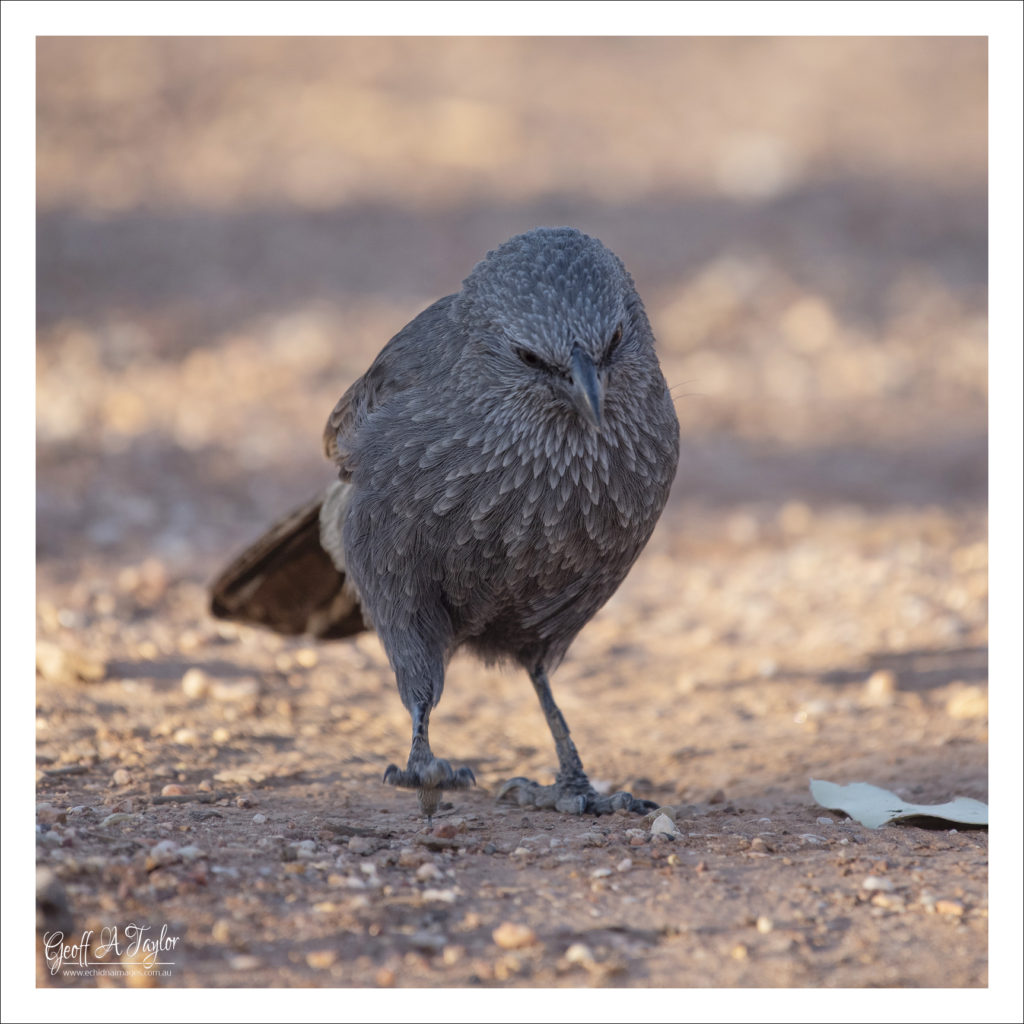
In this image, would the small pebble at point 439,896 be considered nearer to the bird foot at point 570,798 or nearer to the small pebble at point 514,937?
the small pebble at point 514,937

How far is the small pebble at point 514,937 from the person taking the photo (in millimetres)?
2789

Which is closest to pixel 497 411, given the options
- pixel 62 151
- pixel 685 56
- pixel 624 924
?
pixel 624 924

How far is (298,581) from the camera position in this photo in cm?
513

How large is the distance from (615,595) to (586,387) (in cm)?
395

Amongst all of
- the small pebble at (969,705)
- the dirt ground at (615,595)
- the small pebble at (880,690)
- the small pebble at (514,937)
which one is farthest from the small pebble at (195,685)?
the small pebble at (969,705)

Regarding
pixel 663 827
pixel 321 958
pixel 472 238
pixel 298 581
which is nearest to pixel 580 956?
pixel 321 958

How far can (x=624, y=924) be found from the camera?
2928 mm

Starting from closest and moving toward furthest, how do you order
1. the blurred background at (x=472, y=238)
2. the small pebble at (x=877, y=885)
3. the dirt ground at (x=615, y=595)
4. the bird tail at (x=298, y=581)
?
the dirt ground at (x=615, y=595), the small pebble at (x=877, y=885), the bird tail at (x=298, y=581), the blurred background at (x=472, y=238)

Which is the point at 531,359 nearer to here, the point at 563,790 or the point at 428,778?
the point at 428,778

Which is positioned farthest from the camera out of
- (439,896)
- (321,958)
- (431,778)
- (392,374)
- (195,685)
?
(195,685)

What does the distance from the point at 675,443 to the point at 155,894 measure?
236cm

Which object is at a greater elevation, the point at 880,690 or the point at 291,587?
the point at 291,587

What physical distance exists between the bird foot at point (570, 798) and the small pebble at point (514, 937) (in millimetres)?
1483

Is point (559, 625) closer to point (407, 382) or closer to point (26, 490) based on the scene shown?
point (407, 382)
